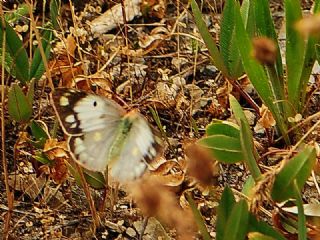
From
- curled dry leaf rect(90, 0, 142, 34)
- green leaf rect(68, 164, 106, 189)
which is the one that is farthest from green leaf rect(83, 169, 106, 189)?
curled dry leaf rect(90, 0, 142, 34)

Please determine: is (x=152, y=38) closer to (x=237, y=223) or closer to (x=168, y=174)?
(x=168, y=174)

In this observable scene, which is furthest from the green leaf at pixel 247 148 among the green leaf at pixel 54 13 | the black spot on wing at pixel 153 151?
the green leaf at pixel 54 13

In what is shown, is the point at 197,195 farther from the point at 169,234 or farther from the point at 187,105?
the point at 187,105

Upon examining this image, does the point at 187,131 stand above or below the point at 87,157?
below

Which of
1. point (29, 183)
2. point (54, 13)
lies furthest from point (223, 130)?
point (54, 13)

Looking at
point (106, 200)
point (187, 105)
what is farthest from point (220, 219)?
point (187, 105)
